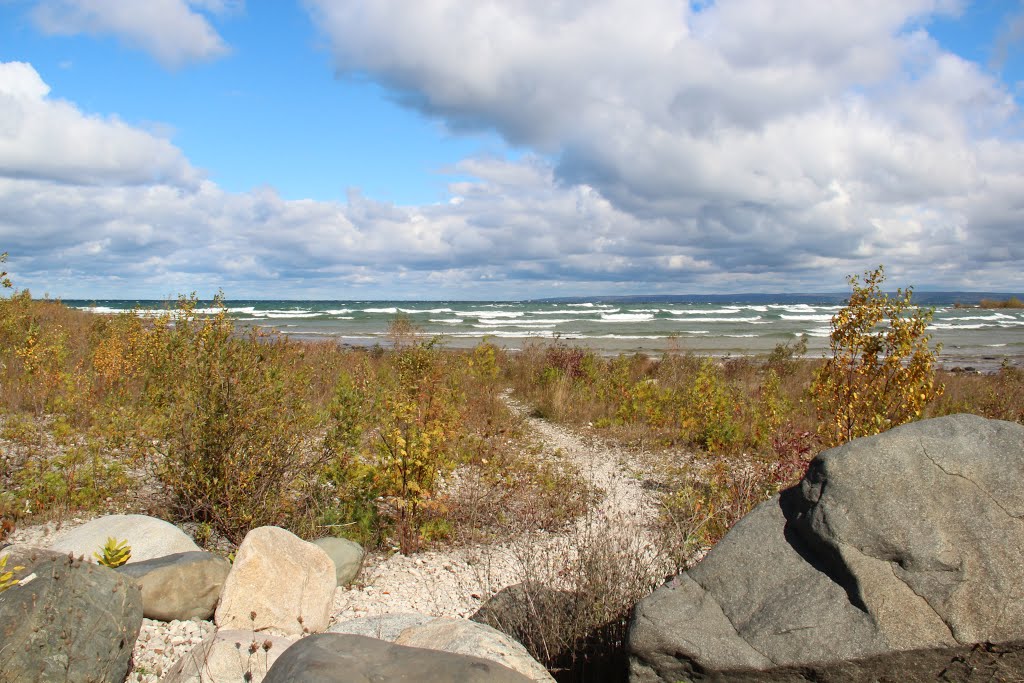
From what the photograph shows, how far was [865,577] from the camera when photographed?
10.3ft

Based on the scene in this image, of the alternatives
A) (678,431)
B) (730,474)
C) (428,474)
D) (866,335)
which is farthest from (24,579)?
(678,431)

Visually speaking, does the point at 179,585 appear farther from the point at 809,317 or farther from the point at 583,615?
the point at 809,317

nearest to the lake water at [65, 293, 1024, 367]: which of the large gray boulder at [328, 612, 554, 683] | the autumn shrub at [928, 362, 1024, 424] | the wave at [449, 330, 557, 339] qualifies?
the wave at [449, 330, 557, 339]

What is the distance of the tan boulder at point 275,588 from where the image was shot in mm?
4117

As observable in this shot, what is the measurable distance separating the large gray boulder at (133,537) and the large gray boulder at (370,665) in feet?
7.87

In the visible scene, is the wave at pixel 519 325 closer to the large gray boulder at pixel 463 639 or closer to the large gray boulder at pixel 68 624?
the large gray boulder at pixel 463 639

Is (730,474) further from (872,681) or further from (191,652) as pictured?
(191,652)

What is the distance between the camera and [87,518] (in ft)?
19.3

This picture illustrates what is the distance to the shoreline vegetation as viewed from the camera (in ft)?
18.1

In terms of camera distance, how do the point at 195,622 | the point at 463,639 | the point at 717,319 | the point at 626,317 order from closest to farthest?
the point at 463,639
the point at 195,622
the point at 717,319
the point at 626,317

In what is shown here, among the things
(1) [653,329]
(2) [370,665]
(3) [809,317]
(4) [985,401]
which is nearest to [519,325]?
(1) [653,329]

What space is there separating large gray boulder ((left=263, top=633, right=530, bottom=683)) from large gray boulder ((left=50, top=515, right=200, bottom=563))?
2.40 metres

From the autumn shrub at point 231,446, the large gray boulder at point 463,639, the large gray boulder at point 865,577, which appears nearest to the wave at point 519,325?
the autumn shrub at point 231,446

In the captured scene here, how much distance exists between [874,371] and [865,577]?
4.56m
